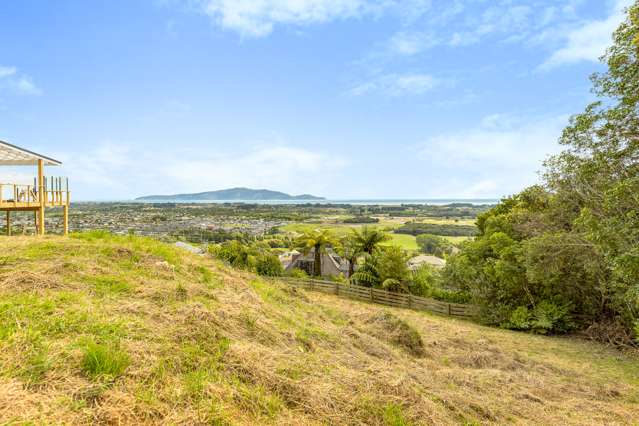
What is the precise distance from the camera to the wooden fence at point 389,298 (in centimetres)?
1580

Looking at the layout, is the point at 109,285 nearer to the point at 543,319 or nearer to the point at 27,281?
the point at 27,281

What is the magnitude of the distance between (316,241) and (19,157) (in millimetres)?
16532

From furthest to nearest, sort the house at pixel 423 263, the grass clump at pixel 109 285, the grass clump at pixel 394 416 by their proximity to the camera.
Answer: the house at pixel 423 263 < the grass clump at pixel 109 285 < the grass clump at pixel 394 416

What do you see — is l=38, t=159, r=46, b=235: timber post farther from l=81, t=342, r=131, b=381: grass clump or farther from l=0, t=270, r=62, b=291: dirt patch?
l=81, t=342, r=131, b=381: grass clump

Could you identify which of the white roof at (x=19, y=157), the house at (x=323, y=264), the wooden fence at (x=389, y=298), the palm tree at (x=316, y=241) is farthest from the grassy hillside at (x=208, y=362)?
the house at (x=323, y=264)

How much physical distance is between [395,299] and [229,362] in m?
15.0

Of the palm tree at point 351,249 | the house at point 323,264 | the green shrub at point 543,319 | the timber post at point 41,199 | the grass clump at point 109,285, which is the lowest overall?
the house at point 323,264

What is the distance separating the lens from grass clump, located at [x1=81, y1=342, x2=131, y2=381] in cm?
266

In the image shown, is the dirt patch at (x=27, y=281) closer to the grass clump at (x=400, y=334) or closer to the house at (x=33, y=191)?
the grass clump at (x=400, y=334)

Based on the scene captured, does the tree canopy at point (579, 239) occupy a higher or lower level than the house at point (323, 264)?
higher

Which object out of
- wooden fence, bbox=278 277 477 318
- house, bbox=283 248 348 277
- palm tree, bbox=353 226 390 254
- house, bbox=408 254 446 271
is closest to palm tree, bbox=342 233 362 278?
palm tree, bbox=353 226 390 254

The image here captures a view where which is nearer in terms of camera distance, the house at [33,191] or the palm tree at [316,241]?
the house at [33,191]

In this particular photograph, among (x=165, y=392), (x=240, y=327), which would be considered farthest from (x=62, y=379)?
(x=240, y=327)

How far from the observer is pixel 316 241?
23.0 meters
